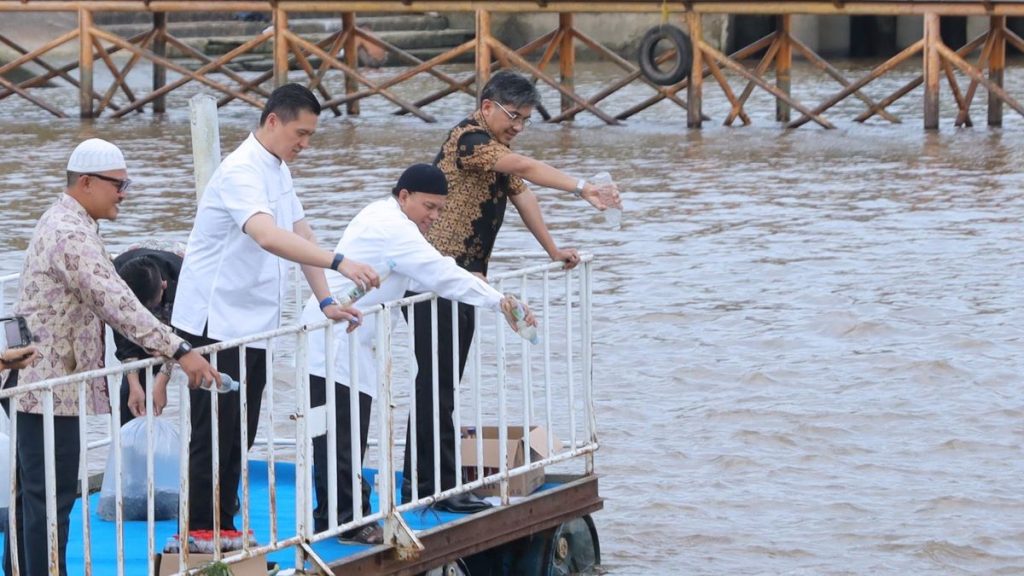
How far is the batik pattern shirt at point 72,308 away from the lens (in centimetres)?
522

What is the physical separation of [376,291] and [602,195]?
3.41ft

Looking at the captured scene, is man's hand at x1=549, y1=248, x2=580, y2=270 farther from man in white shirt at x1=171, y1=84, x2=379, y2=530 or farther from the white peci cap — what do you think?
the white peci cap

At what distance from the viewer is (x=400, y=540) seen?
595 cm

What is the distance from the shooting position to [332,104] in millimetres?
24234

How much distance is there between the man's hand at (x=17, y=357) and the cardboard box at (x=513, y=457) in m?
1.80

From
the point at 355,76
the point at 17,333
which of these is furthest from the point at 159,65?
the point at 17,333

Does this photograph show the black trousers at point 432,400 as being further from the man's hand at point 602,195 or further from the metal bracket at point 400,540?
the man's hand at point 602,195

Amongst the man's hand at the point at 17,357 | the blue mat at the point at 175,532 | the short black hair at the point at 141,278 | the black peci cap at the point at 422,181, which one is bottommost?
the blue mat at the point at 175,532

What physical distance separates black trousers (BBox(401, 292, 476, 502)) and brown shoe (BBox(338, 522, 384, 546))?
1.01 ft

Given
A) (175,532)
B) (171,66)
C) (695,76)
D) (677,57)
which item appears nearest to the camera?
(175,532)

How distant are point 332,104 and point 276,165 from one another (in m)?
18.6

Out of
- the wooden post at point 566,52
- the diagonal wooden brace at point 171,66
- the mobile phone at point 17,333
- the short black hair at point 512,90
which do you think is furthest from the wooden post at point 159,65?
the mobile phone at point 17,333

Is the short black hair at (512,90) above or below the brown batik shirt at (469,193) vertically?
above

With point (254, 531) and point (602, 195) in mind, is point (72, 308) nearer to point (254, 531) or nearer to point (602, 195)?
point (254, 531)
